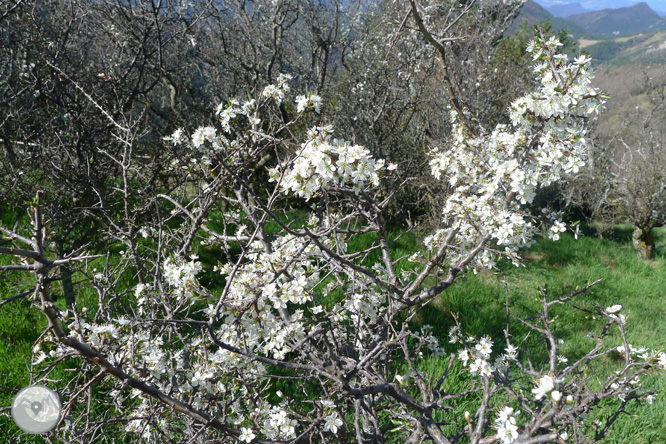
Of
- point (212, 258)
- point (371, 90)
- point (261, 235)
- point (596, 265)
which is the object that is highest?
point (371, 90)

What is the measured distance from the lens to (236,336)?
192 cm

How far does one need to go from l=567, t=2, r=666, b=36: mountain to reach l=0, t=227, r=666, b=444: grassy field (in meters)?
145

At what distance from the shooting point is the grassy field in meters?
3.17

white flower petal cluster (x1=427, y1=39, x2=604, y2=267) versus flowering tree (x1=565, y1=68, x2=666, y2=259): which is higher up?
white flower petal cluster (x1=427, y1=39, x2=604, y2=267)

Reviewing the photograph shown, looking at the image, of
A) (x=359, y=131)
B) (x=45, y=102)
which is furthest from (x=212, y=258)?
(x=359, y=131)

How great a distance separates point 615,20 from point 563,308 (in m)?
178

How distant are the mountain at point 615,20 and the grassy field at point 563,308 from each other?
145 meters

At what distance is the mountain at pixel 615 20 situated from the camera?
124625mm

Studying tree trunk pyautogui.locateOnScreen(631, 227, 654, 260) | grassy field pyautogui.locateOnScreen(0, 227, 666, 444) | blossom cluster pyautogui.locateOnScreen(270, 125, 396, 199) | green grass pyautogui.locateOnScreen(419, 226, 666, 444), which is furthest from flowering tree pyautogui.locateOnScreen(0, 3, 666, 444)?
tree trunk pyautogui.locateOnScreen(631, 227, 654, 260)

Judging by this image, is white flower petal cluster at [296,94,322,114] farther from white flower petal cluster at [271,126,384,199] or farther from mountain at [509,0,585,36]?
mountain at [509,0,585,36]

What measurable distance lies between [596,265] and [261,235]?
22.0ft

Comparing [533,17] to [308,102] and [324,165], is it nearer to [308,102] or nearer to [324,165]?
[308,102]

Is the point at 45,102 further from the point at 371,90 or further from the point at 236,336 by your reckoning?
the point at 371,90

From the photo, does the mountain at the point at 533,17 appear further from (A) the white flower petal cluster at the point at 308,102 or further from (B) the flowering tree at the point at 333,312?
(A) the white flower petal cluster at the point at 308,102
